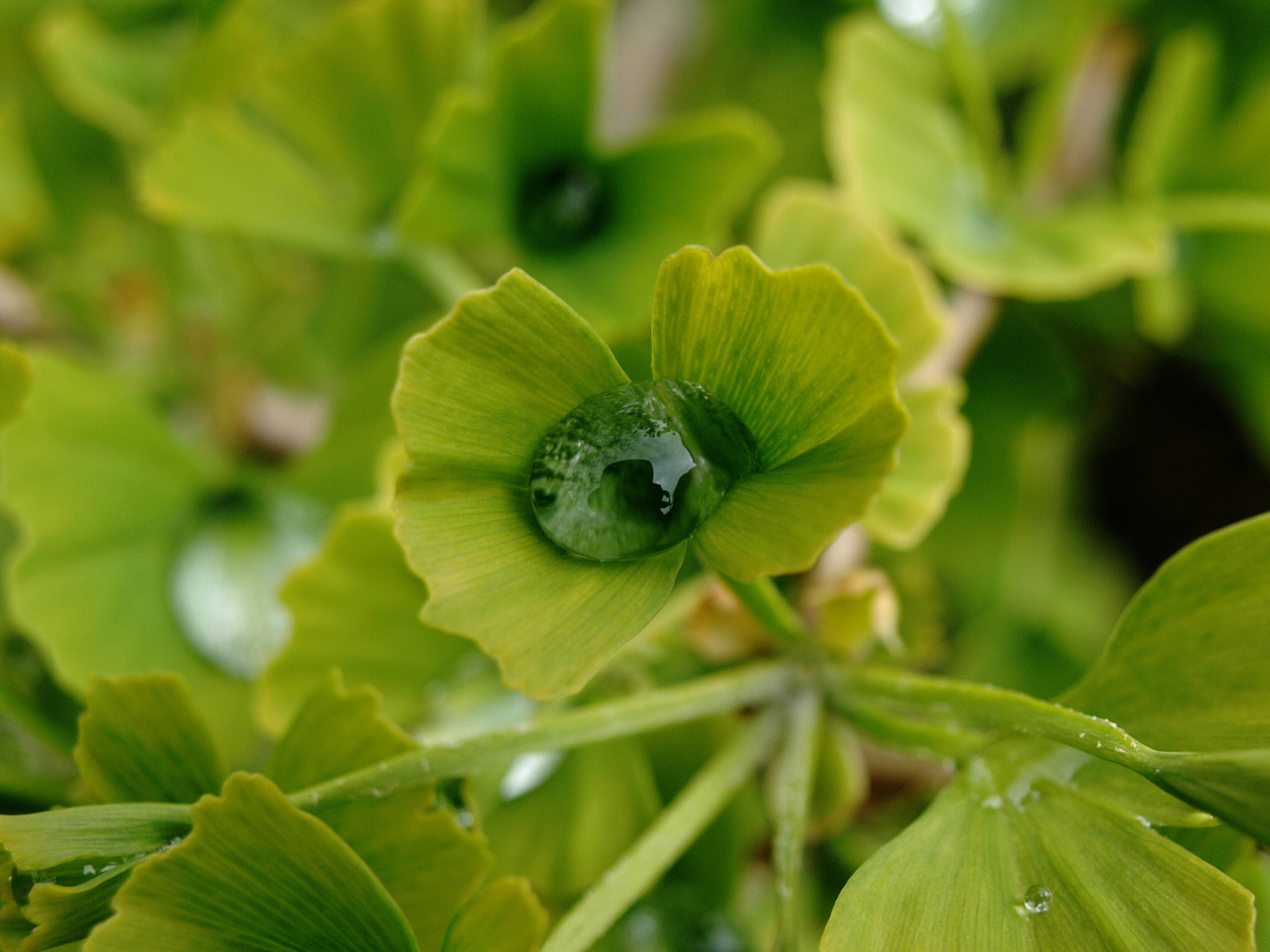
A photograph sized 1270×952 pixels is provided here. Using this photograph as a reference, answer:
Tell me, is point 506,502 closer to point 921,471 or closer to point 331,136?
point 921,471

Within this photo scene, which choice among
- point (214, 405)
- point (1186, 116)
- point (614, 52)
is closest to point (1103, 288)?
point (1186, 116)

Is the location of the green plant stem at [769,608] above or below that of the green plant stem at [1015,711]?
above

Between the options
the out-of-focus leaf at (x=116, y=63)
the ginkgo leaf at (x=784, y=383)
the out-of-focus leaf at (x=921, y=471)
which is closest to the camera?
the ginkgo leaf at (x=784, y=383)

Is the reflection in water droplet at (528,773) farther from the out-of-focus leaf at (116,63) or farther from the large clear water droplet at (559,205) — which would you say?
the out-of-focus leaf at (116,63)

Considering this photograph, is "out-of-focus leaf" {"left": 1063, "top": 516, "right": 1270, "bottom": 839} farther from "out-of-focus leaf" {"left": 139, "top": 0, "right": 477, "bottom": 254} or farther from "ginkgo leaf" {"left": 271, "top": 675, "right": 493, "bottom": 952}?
"out-of-focus leaf" {"left": 139, "top": 0, "right": 477, "bottom": 254}

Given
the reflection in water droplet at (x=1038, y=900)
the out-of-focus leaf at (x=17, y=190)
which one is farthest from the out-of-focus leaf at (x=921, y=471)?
the out-of-focus leaf at (x=17, y=190)

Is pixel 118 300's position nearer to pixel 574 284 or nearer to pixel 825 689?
pixel 574 284

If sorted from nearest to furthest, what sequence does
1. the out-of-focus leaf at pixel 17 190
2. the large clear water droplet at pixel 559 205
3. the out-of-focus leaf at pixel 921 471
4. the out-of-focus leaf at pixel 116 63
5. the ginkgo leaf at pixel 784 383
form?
the ginkgo leaf at pixel 784 383
the out-of-focus leaf at pixel 921 471
the large clear water droplet at pixel 559 205
the out-of-focus leaf at pixel 116 63
the out-of-focus leaf at pixel 17 190
